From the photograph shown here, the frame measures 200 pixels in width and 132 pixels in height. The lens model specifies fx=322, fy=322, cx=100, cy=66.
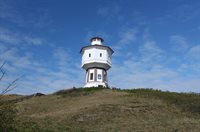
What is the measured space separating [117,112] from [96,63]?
26716mm

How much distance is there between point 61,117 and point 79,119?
1.69 m

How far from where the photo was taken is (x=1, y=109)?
29.1 feet

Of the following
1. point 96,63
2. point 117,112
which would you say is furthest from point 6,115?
point 96,63

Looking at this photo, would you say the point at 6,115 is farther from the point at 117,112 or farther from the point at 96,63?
the point at 96,63

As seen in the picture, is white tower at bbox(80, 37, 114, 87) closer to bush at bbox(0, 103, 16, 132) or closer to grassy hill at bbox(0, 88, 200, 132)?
grassy hill at bbox(0, 88, 200, 132)

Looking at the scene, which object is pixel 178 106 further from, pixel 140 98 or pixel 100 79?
pixel 100 79

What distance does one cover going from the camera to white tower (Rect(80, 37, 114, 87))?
55.7 meters

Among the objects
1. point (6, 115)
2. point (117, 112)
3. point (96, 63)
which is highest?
point (96, 63)

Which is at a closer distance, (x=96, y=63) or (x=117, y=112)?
(x=117, y=112)

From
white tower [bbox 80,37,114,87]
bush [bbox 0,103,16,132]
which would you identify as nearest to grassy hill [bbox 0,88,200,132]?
bush [bbox 0,103,16,132]

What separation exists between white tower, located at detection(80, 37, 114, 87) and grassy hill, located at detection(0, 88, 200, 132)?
12336mm

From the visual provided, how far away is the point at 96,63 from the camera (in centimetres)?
5581

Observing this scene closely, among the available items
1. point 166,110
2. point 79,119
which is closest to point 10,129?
point 79,119

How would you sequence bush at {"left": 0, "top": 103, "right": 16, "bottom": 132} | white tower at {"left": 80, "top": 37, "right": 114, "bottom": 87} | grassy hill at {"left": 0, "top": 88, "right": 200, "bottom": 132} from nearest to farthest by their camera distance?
bush at {"left": 0, "top": 103, "right": 16, "bottom": 132} < grassy hill at {"left": 0, "top": 88, "right": 200, "bottom": 132} < white tower at {"left": 80, "top": 37, "right": 114, "bottom": 87}
